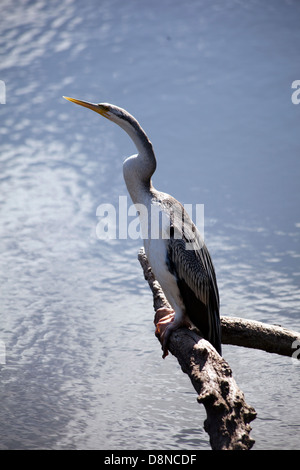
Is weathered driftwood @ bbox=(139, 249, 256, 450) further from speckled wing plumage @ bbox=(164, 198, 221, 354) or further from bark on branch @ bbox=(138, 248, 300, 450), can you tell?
speckled wing plumage @ bbox=(164, 198, 221, 354)

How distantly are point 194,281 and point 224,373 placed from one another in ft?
1.91

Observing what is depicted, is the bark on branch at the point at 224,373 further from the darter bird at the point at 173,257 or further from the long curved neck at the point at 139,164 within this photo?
the long curved neck at the point at 139,164

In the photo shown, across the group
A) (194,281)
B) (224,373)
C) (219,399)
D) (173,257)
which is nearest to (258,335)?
(194,281)

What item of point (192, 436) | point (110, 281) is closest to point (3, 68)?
point (110, 281)

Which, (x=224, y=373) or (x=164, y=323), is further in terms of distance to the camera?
(x=164, y=323)

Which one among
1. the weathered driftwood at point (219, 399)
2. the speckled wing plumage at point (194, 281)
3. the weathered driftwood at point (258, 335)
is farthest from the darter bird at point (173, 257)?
the weathered driftwood at point (219, 399)

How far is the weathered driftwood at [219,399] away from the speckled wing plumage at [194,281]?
260mm

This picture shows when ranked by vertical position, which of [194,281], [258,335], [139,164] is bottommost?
[258,335]

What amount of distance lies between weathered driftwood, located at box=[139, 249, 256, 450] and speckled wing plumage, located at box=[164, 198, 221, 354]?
10.3 inches

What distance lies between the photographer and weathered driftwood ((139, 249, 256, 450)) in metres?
1.74

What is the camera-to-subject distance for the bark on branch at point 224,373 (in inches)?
69.1

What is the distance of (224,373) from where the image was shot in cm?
195

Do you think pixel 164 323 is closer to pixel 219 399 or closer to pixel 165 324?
pixel 165 324

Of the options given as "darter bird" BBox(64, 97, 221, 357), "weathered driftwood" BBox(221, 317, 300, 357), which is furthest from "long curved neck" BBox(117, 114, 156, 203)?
"weathered driftwood" BBox(221, 317, 300, 357)
